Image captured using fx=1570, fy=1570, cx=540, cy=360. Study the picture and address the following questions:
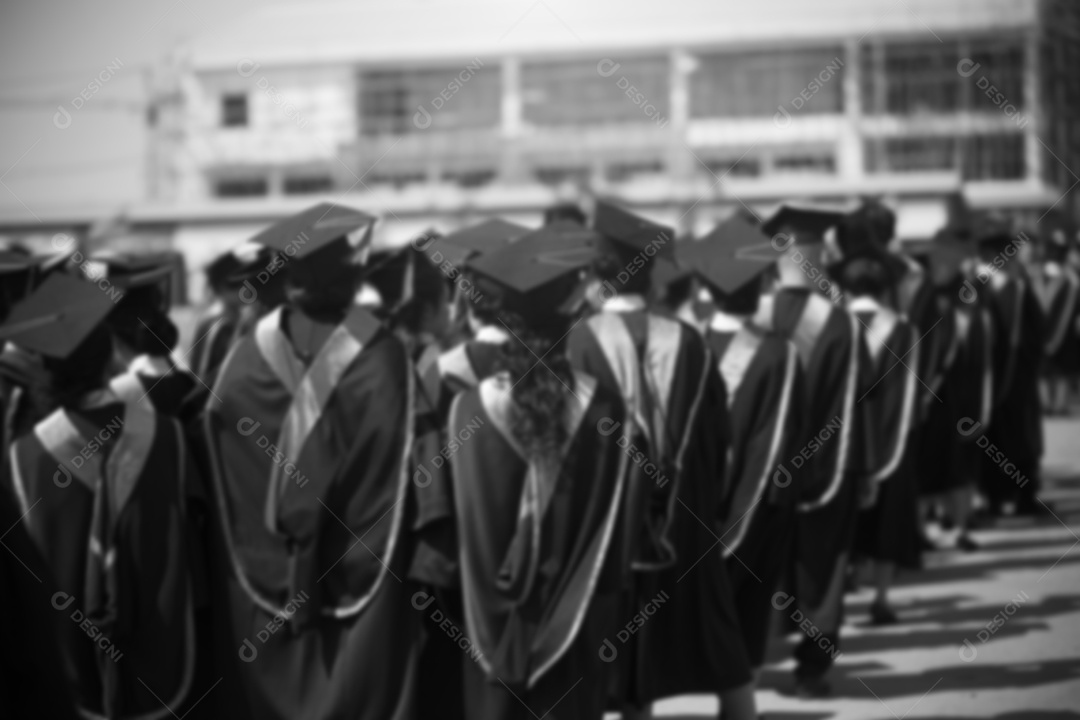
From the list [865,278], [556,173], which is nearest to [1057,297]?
[865,278]

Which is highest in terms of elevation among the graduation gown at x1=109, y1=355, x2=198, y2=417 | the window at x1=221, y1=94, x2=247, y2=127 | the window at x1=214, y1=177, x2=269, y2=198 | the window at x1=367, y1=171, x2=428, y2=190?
the window at x1=221, y1=94, x2=247, y2=127

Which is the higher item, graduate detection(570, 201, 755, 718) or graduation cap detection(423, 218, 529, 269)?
graduation cap detection(423, 218, 529, 269)

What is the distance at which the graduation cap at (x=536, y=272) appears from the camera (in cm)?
498

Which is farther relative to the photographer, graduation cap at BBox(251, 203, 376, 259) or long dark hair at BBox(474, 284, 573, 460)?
graduation cap at BBox(251, 203, 376, 259)

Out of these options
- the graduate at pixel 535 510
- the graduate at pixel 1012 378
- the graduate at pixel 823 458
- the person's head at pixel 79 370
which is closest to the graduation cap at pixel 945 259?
the graduate at pixel 1012 378

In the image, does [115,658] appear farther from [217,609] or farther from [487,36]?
Answer: [487,36]

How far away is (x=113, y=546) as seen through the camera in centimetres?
502

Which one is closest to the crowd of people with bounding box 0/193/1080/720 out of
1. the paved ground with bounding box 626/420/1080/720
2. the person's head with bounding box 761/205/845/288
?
the paved ground with bounding box 626/420/1080/720

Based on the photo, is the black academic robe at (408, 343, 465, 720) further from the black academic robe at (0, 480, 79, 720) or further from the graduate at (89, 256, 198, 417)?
the graduate at (89, 256, 198, 417)

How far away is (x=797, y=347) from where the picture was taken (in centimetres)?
745

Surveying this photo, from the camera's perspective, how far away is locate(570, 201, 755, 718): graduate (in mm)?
5902

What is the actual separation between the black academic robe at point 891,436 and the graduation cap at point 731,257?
1539 millimetres

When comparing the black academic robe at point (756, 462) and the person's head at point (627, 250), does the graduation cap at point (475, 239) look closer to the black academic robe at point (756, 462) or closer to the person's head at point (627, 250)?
the person's head at point (627, 250)

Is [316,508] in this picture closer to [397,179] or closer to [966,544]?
[966,544]
